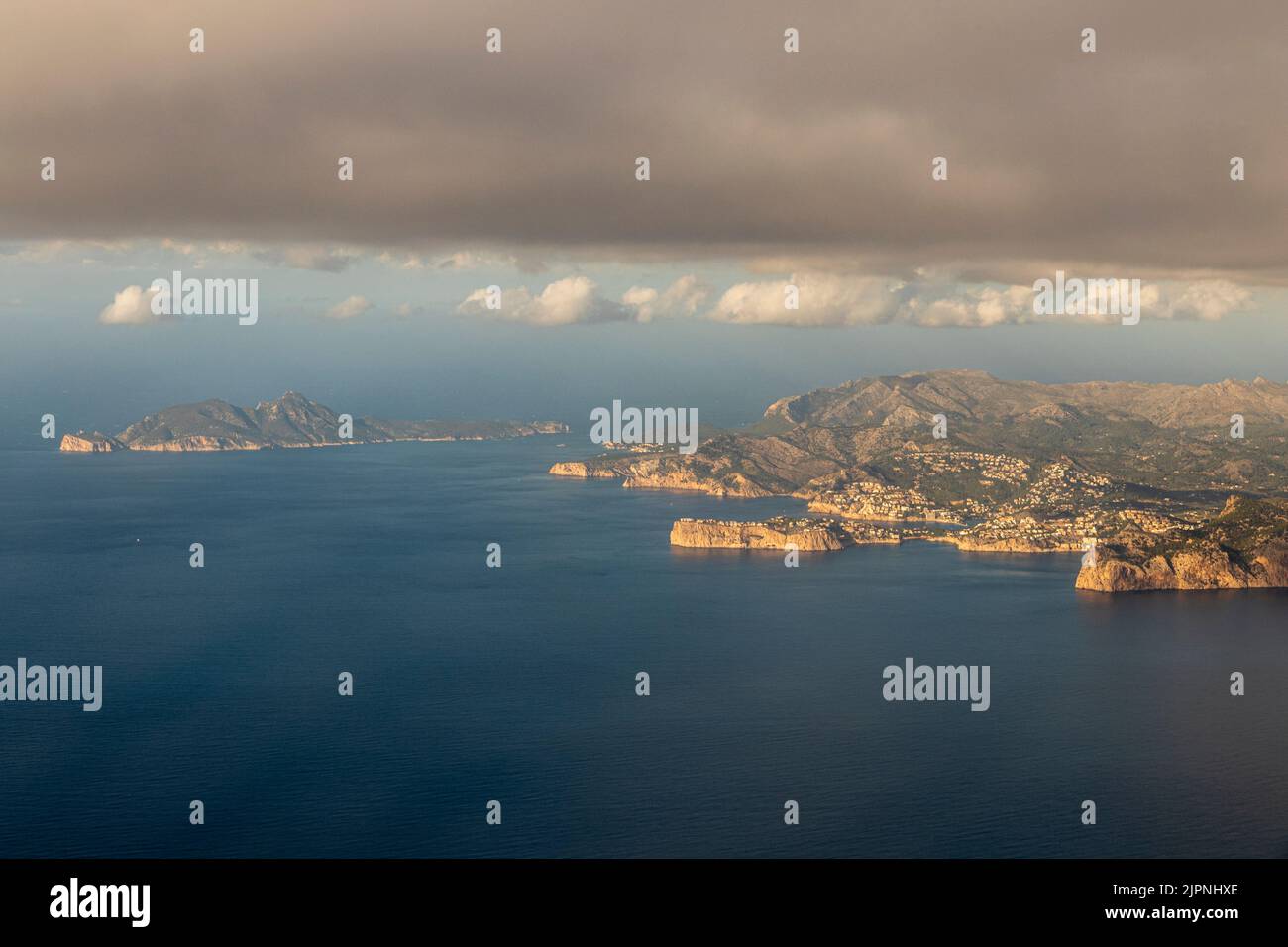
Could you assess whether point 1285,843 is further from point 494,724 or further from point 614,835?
point 494,724

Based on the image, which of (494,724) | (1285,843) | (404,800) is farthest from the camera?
(494,724)

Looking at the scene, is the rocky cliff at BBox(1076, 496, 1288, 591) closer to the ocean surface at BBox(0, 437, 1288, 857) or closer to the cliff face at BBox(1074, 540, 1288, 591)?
the cliff face at BBox(1074, 540, 1288, 591)

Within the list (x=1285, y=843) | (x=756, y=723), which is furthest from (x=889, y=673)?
(x=1285, y=843)

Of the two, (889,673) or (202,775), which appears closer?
(202,775)

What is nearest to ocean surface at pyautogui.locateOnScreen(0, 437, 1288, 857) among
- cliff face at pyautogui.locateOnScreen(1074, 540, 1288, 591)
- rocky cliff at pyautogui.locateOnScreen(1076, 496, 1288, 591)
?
cliff face at pyautogui.locateOnScreen(1074, 540, 1288, 591)
